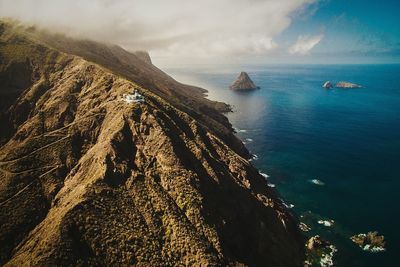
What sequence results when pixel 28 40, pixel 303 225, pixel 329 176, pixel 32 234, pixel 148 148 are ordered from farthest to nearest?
1. pixel 28 40
2. pixel 329 176
3. pixel 303 225
4. pixel 148 148
5. pixel 32 234

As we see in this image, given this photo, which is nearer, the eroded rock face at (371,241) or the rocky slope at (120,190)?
the rocky slope at (120,190)

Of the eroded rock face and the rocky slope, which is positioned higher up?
the rocky slope

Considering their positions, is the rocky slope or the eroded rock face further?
the eroded rock face

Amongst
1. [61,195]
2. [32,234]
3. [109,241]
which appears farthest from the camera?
[61,195]

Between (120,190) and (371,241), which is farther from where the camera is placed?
(371,241)

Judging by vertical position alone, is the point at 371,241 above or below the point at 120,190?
below

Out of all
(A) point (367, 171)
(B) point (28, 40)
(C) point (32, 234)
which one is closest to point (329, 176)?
(A) point (367, 171)

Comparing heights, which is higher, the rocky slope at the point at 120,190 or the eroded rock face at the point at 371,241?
the rocky slope at the point at 120,190

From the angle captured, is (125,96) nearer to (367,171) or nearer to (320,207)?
(320,207)
